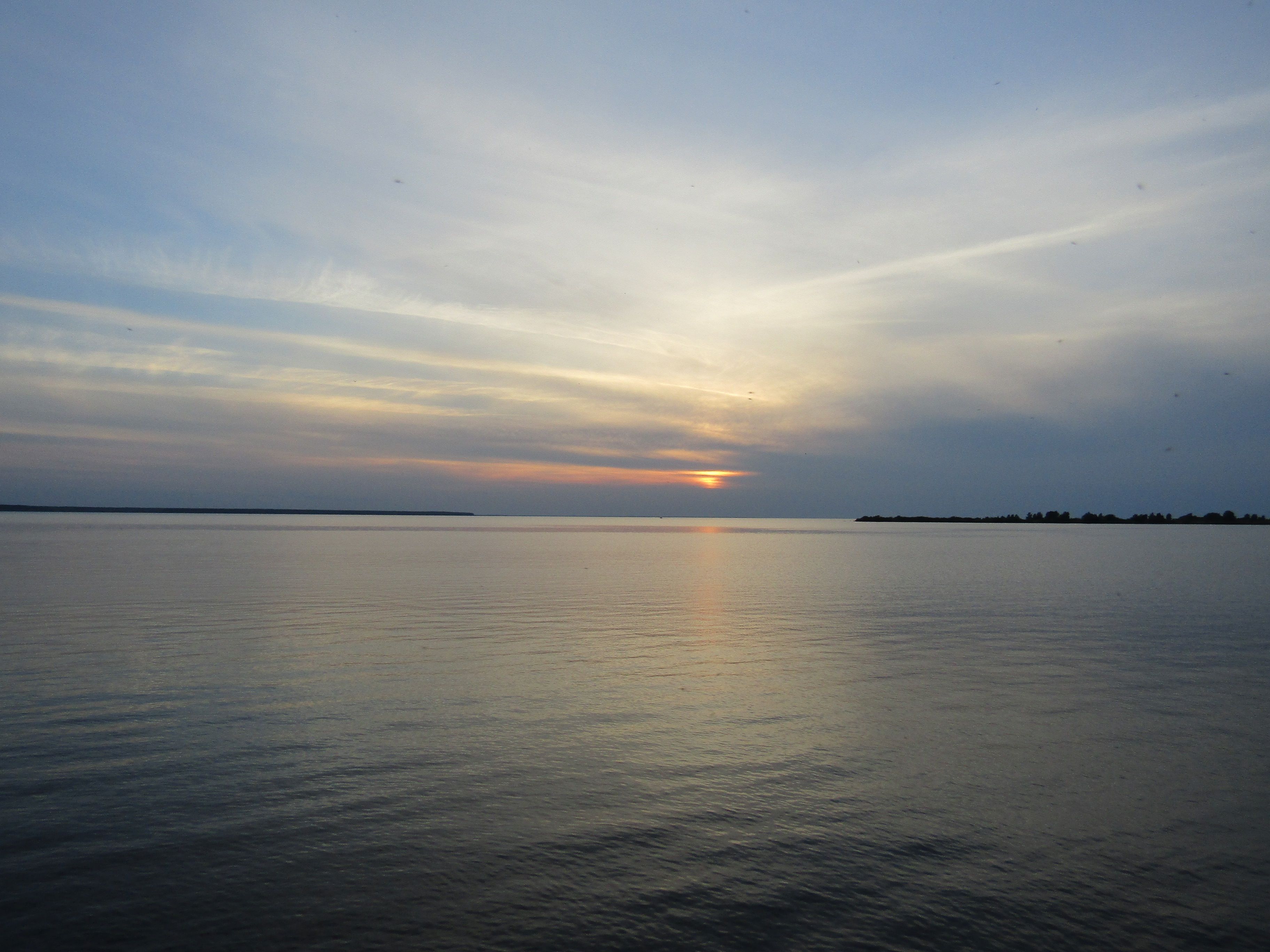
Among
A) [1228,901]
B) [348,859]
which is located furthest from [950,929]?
[348,859]

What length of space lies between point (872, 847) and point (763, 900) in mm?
2286

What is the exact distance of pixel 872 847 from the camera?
11281 mm

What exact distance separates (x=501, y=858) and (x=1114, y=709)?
51.2 ft

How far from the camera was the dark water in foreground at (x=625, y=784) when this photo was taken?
9328mm

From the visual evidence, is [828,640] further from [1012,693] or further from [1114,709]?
[1114,709]

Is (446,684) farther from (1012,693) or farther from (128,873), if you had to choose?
(1012,693)

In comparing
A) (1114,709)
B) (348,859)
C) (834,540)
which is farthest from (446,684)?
(834,540)

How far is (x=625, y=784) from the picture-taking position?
13781 mm

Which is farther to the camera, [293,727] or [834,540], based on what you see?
[834,540]

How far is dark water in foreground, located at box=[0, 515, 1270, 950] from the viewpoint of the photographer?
30.6 feet

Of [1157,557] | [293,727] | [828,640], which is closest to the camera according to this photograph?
[293,727]

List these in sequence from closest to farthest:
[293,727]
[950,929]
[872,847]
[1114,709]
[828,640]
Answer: [950,929]
[872,847]
[293,727]
[1114,709]
[828,640]

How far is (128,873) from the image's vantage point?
33.0 feet

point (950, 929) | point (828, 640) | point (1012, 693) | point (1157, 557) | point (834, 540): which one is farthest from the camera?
point (834, 540)
